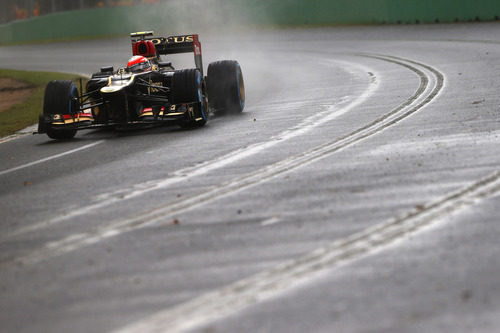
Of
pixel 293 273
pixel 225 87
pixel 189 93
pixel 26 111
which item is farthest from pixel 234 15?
pixel 293 273

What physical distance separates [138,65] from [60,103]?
4.95ft

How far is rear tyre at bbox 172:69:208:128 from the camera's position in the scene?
13.8m

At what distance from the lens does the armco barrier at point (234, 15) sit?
124 ft

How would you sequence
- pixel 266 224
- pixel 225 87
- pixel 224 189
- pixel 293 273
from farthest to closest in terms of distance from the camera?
pixel 225 87
pixel 224 189
pixel 266 224
pixel 293 273

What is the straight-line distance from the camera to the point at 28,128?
16.8 metres

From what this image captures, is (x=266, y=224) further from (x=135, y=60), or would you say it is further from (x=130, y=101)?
Answer: (x=135, y=60)

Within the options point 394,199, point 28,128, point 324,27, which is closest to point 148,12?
point 324,27

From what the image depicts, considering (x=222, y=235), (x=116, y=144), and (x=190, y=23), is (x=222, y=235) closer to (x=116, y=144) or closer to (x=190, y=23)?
(x=116, y=144)

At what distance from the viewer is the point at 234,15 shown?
48.8 metres

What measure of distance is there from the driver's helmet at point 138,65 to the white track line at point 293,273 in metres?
8.41

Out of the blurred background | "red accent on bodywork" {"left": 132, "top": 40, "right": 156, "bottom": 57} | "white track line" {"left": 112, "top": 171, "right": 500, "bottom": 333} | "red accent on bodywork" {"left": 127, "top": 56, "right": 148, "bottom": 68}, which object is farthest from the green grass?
the blurred background

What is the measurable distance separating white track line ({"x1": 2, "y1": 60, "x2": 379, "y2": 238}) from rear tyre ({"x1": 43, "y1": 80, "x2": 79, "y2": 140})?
365 cm

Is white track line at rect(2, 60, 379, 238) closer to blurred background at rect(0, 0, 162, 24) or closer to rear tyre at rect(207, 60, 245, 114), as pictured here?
rear tyre at rect(207, 60, 245, 114)

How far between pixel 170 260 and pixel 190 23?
45804 millimetres
